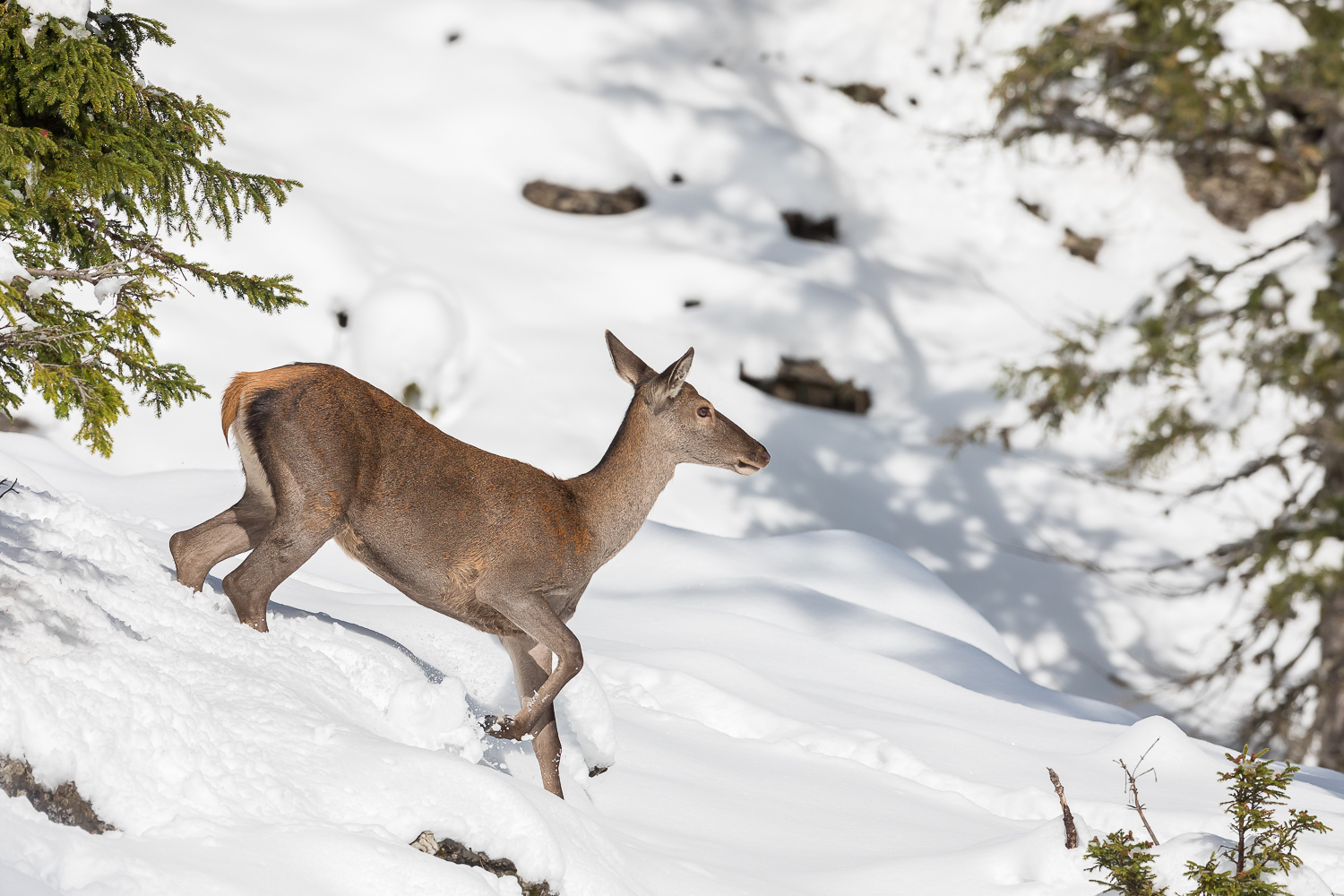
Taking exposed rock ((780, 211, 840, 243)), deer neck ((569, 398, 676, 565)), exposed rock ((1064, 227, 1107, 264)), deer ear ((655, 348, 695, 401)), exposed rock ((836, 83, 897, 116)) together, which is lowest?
deer neck ((569, 398, 676, 565))

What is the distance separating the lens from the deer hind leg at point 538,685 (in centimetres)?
486

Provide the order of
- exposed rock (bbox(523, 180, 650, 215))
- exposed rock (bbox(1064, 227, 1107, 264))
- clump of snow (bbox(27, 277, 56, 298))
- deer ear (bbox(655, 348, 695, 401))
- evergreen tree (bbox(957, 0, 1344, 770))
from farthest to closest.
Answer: exposed rock (bbox(1064, 227, 1107, 264)), exposed rock (bbox(523, 180, 650, 215)), evergreen tree (bbox(957, 0, 1344, 770)), deer ear (bbox(655, 348, 695, 401)), clump of snow (bbox(27, 277, 56, 298))

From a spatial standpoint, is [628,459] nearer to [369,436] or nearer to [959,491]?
[369,436]

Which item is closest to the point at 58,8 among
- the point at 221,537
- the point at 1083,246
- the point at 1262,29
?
the point at 221,537

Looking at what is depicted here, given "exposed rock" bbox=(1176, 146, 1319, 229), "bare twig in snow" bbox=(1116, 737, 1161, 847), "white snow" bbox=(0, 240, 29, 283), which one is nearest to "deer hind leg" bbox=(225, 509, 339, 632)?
"white snow" bbox=(0, 240, 29, 283)

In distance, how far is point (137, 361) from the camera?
4660mm

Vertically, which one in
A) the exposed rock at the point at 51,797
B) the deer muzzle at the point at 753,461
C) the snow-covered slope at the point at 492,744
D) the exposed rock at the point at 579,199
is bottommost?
the exposed rock at the point at 51,797

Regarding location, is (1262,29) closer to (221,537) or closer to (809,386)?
(809,386)

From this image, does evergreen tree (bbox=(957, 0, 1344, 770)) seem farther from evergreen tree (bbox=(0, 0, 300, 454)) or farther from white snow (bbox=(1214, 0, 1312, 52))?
evergreen tree (bbox=(0, 0, 300, 454))

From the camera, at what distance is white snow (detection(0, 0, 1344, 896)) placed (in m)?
3.85

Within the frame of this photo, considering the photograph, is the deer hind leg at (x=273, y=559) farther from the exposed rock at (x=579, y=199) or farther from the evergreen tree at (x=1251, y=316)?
the exposed rock at (x=579, y=199)

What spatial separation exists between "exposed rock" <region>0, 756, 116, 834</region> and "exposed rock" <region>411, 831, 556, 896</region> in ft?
2.98

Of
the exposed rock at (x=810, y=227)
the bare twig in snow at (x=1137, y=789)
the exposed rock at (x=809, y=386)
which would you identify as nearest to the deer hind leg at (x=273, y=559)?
the bare twig in snow at (x=1137, y=789)

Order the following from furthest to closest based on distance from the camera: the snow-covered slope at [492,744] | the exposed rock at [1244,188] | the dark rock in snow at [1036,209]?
the dark rock in snow at [1036,209]
the exposed rock at [1244,188]
the snow-covered slope at [492,744]
